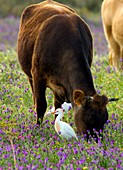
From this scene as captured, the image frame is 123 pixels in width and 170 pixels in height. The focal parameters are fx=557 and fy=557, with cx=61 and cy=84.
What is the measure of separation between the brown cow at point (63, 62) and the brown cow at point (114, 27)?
512 centimetres

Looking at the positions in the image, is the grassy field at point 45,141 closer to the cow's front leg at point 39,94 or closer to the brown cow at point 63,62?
the cow's front leg at point 39,94

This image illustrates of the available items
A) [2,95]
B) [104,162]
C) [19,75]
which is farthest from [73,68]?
[19,75]

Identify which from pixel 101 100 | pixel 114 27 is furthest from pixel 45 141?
pixel 114 27

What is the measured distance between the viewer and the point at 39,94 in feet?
25.8

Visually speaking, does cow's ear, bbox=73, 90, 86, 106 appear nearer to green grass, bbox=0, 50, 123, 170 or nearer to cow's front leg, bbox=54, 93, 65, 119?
green grass, bbox=0, 50, 123, 170

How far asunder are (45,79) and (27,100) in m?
1.93

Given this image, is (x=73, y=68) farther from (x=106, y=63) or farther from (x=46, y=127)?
(x=106, y=63)

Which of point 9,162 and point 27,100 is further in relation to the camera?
point 27,100

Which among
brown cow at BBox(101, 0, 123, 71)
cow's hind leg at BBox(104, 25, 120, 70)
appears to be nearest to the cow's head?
brown cow at BBox(101, 0, 123, 71)

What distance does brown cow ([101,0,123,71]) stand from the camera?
43.8ft

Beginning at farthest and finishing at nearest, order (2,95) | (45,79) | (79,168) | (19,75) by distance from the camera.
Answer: (19,75) → (2,95) → (45,79) → (79,168)

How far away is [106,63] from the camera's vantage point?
578 inches

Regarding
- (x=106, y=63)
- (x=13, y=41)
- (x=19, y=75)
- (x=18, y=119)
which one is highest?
(x=18, y=119)

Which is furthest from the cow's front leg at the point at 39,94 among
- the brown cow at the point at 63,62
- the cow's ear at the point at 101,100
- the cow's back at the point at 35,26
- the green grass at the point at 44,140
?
the cow's ear at the point at 101,100
